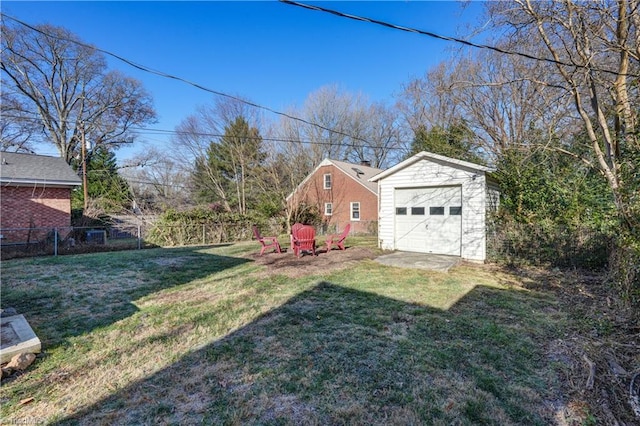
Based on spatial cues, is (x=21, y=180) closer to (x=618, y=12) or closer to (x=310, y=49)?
(x=310, y=49)

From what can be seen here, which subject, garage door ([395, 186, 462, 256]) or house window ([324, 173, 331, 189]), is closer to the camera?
garage door ([395, 186, 462, 256])

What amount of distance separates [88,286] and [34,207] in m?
9.35

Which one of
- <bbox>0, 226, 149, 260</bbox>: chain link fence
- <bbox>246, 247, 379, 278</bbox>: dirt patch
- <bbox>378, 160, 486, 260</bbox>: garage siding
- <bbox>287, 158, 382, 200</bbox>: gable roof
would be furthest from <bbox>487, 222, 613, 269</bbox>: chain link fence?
<bbox>0, 226, 149, 260</bbox>: chain link fence

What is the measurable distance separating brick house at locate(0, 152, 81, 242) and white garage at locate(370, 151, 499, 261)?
13373 millimetres

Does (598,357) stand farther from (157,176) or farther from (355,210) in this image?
(157,176)

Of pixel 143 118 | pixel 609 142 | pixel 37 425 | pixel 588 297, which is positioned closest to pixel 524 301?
pixel 588 297

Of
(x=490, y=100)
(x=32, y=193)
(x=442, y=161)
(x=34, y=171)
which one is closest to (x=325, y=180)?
(x=490, y=100)

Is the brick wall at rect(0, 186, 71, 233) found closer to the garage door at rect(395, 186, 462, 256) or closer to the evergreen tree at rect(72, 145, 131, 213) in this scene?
the evergreen tree at rect(72, 145, 131, 213)

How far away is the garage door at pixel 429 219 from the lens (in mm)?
9172

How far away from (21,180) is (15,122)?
1427cm

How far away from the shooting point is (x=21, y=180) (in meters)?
11.4

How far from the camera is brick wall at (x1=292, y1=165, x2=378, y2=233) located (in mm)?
20578

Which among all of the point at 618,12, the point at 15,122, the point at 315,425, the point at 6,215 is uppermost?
the point at 15,122

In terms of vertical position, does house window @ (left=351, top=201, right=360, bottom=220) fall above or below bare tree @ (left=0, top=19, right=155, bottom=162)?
below
